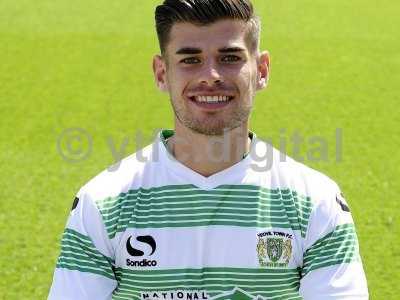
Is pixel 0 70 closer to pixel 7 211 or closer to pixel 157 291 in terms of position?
pixel 7 211

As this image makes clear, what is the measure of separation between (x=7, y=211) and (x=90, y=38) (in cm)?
638

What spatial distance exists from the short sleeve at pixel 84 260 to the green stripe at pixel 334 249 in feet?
2.19

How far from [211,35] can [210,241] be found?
677 millimetres

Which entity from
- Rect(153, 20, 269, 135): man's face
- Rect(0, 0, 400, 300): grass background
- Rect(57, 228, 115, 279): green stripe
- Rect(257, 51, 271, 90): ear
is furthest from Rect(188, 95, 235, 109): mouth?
Rect(0, 0, 400, 300): grass background

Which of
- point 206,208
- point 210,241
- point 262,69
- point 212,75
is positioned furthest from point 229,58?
point 210,241

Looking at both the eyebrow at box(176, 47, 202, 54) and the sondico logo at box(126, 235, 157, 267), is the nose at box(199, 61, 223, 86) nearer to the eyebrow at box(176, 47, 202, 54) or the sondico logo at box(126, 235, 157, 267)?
the eyebrow at box(176, 47, 202, 54)

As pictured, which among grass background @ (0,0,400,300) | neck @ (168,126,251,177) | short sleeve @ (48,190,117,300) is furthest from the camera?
grass background @ (0,0,400,300)

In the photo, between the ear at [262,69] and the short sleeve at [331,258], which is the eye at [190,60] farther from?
the short sleeve at [331,258]

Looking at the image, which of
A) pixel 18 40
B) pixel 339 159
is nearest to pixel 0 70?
pixel 18 40

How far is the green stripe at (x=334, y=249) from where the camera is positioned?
2.14 meters

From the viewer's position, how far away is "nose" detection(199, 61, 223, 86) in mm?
2150

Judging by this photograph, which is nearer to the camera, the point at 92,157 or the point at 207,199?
the point at 207,199

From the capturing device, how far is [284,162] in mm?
2326

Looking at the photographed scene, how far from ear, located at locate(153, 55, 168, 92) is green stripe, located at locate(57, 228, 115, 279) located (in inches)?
23.7
